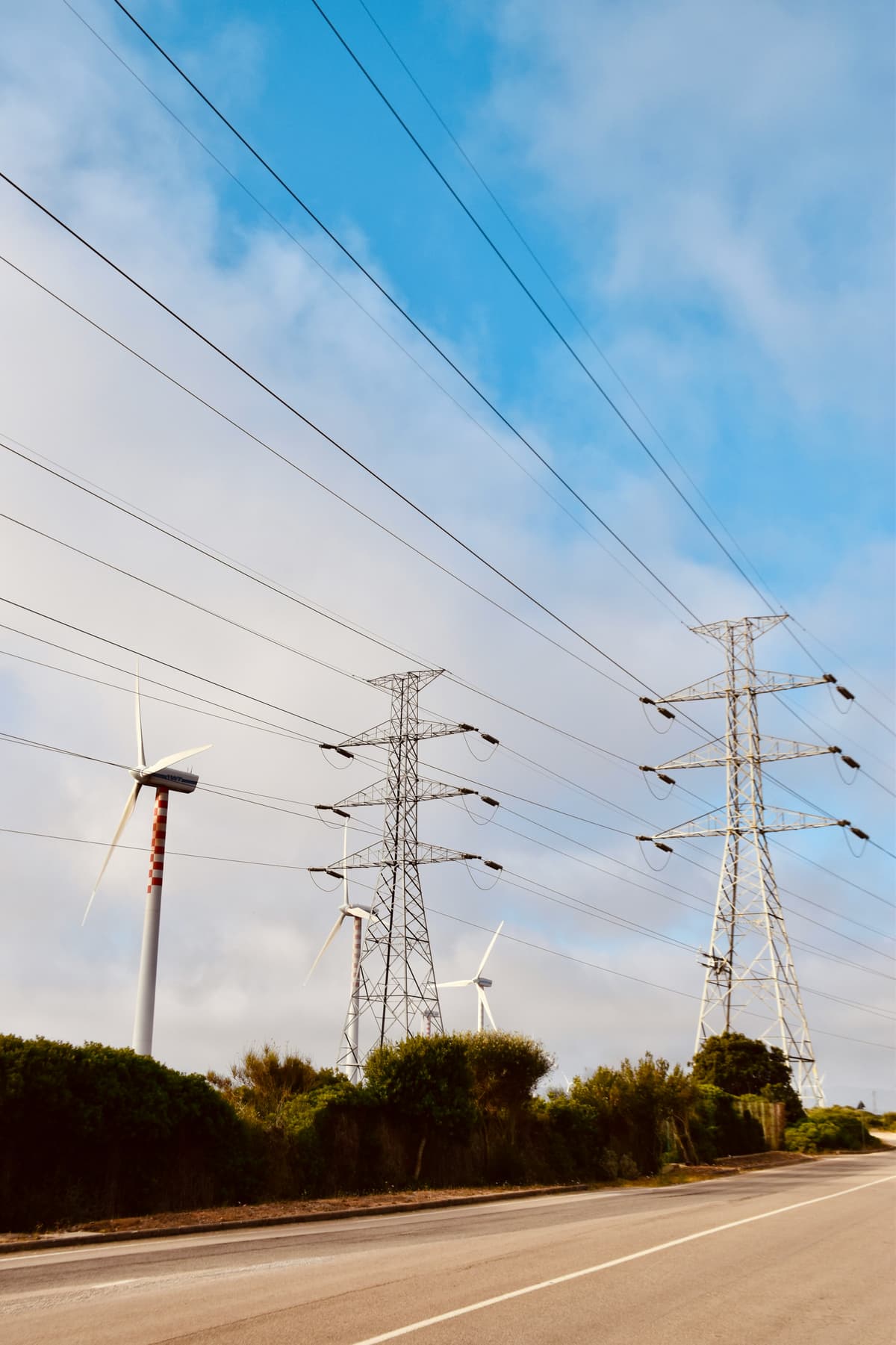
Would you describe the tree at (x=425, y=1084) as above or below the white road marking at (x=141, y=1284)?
above

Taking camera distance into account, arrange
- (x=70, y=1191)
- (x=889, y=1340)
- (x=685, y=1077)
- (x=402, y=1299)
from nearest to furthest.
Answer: (x=889, y=1340)
(x=402, y=1299)
(x=70, y=1191)
(x=685, y=1077)

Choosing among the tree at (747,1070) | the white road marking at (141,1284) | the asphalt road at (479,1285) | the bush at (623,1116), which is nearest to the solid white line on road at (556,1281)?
the asphalt road at (479,1285)

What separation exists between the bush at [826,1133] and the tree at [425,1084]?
110 ft

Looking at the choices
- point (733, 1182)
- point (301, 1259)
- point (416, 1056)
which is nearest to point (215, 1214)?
point (301, 1259)

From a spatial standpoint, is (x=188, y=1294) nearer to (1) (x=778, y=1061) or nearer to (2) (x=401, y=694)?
(2) (x=401, y=694)

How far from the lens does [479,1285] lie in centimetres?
1294

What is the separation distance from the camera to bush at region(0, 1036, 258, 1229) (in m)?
20.0

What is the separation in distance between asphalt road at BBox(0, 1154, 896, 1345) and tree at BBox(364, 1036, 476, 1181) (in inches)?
344

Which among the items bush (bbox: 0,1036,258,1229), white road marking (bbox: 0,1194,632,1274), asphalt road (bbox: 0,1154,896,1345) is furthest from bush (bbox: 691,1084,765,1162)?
bush (bbox: 0,1036,258,1229)

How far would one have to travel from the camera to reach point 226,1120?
2486cm

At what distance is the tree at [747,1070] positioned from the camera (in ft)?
196

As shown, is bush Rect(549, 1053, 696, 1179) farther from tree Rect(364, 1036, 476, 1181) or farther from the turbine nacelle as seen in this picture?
the turbine nacelle

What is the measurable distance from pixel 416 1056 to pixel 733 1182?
1253 cm

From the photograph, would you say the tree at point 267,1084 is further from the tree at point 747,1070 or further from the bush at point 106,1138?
the tree at point 747,1070
